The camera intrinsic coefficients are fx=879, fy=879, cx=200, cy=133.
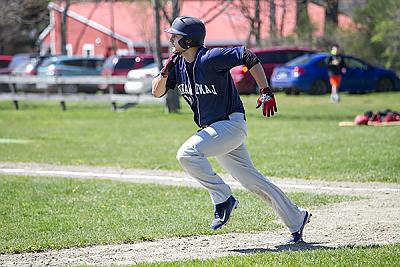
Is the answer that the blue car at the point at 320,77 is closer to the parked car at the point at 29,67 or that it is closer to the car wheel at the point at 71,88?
the car wheel at the point at 71,88

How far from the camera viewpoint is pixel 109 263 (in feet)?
23.4

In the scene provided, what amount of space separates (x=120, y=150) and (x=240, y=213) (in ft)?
24.4

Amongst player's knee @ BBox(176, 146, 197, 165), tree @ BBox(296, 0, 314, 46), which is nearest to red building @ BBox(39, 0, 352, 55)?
tree @ BBox(296, 0, 314, 46)

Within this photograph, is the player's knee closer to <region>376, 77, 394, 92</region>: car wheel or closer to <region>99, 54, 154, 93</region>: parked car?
<region>376, 77, 394, 92</region>: car wheel

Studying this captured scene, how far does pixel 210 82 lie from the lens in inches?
300

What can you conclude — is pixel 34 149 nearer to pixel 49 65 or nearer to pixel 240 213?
pixel 240 213

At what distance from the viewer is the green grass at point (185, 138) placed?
45.5 feet

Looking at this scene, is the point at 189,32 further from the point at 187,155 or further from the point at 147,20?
the point at 147,20

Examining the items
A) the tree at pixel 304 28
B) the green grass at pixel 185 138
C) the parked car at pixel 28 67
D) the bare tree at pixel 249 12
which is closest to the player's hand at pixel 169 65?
the green grass at pixel 185 138

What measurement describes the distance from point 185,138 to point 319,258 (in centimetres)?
1193

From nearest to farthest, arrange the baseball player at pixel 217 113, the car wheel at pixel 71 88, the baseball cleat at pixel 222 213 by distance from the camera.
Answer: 1. the baseball player at pixel 217 113
2. the baseball cleat at pixel 222 213
3. the car wheel at pixel 71 88

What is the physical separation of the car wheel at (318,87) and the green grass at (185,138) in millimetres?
5305

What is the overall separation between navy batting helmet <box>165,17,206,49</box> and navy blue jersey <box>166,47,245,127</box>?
11 centimetres

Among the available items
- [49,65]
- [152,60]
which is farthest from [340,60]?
[49,65]
